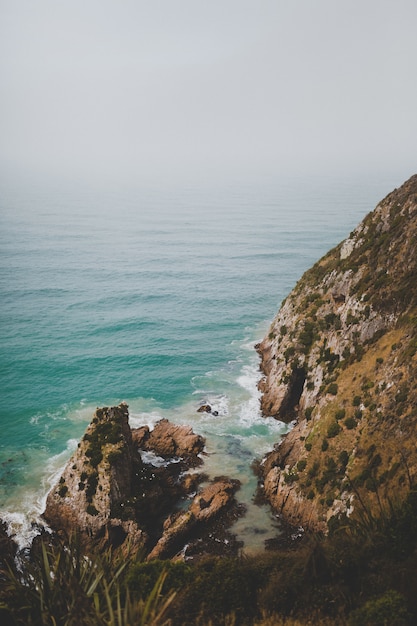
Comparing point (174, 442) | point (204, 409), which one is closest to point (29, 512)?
point (174, 442)

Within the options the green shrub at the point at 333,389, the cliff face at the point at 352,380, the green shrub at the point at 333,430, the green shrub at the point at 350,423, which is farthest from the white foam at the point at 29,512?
the green shrub at the point at 333,389

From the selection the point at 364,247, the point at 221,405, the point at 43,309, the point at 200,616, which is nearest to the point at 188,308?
the point at 43,309

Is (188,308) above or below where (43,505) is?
above

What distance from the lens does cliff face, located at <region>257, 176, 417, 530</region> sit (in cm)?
3347

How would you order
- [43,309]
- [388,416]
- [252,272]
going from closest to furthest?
[388,416] → [43,309] → [252,272]

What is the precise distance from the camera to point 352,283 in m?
52.2

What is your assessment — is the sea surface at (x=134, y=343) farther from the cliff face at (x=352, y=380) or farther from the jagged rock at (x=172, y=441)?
the cliff face at (x=352, y=380)

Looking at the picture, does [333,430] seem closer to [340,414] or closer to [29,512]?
[340,414]

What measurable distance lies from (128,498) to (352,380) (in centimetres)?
2418

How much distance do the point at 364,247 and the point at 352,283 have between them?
6292 millimetres

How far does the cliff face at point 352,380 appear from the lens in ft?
→ 110

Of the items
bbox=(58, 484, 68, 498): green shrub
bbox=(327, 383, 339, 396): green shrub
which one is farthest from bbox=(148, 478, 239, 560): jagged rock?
bbox=(327, 383, 339, 396): green shrub

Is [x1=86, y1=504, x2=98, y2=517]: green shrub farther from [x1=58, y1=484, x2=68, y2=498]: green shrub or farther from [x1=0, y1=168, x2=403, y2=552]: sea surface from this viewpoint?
[x1=0, y1=168, x2=403, y2=552]: sea surface

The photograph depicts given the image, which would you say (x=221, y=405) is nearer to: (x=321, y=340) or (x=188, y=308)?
(x=321, y=340)
